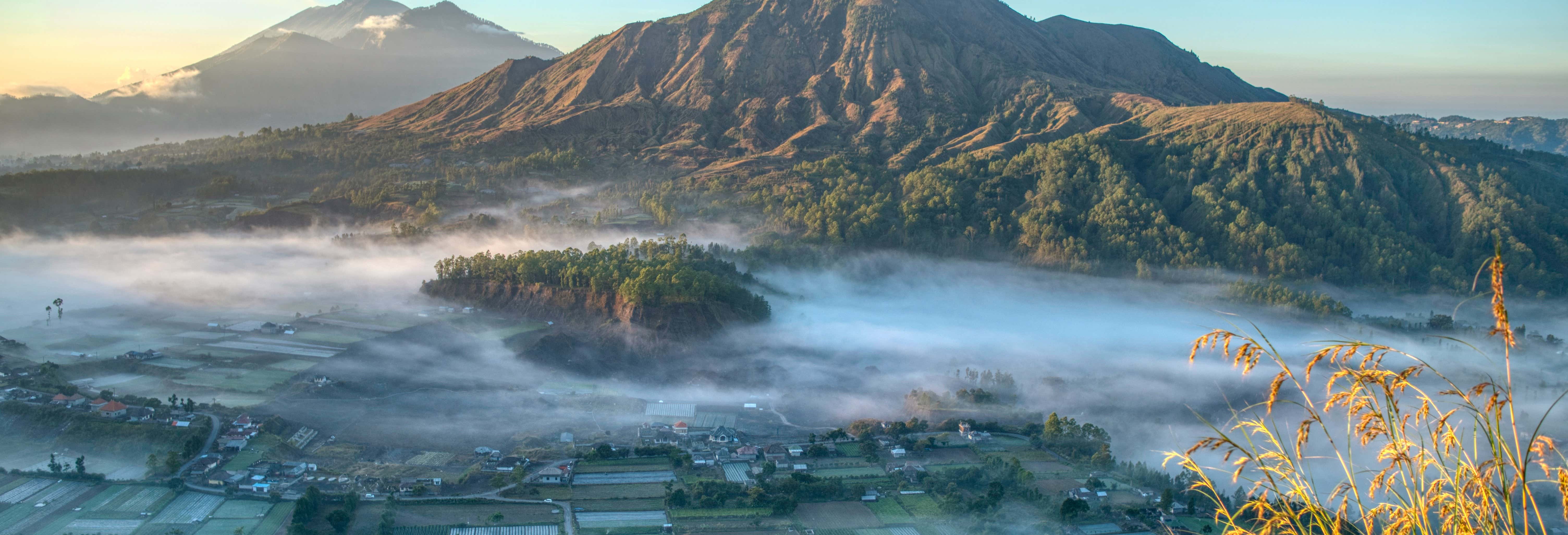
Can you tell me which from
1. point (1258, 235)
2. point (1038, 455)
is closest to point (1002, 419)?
point (1038, 455)

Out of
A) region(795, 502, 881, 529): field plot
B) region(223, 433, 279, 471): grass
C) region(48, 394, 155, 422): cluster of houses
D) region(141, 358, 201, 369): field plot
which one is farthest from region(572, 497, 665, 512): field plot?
region(141, 358, 201, 369): field plot

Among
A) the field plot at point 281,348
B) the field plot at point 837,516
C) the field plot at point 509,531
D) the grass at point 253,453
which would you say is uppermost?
the field plot at point 281,348

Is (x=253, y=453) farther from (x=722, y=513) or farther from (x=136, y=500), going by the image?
(x=722, y=513)

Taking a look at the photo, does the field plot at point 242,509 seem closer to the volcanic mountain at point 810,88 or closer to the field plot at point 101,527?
the field plot at point 101,527

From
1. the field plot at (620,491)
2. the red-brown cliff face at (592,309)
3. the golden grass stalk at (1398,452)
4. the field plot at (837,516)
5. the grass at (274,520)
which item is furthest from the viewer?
the red-brown cliff face at (592,309)

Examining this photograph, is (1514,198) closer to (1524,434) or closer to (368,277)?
(1524,434)

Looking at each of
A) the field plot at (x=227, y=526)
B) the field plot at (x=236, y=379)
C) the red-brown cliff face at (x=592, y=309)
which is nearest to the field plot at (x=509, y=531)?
the field plot at (x=227, y=526)

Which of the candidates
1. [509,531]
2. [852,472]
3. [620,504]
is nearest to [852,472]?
[852,472]
